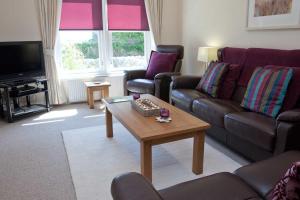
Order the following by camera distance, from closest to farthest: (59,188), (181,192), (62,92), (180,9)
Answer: (181,192) → (59,188) → (62,92) → (180,9)

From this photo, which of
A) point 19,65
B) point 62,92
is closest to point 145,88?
point 62,92

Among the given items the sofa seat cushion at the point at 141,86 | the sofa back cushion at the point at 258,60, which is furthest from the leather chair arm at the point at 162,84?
the sofa back cushion at the point at 258,60

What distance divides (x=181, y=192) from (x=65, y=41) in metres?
3.90

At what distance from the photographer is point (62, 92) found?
4430 millimetres

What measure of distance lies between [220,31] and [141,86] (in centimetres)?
154

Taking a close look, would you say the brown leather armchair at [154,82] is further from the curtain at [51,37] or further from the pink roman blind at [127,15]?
the curtain at [51,37]

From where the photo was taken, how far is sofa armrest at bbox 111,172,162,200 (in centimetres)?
102

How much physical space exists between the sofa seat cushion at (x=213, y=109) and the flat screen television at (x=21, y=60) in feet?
8.52

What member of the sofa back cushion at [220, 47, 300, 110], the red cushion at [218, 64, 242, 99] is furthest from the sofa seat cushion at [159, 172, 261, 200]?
the red cushion at [218, 64, 242, 99]

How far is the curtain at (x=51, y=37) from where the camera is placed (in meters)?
4.04

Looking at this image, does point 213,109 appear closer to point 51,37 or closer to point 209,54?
point 209,54

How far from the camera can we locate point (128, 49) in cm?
496

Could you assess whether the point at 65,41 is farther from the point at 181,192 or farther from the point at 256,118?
the point at 181,192

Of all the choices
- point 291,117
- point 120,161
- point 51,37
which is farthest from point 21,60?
point 291,117
